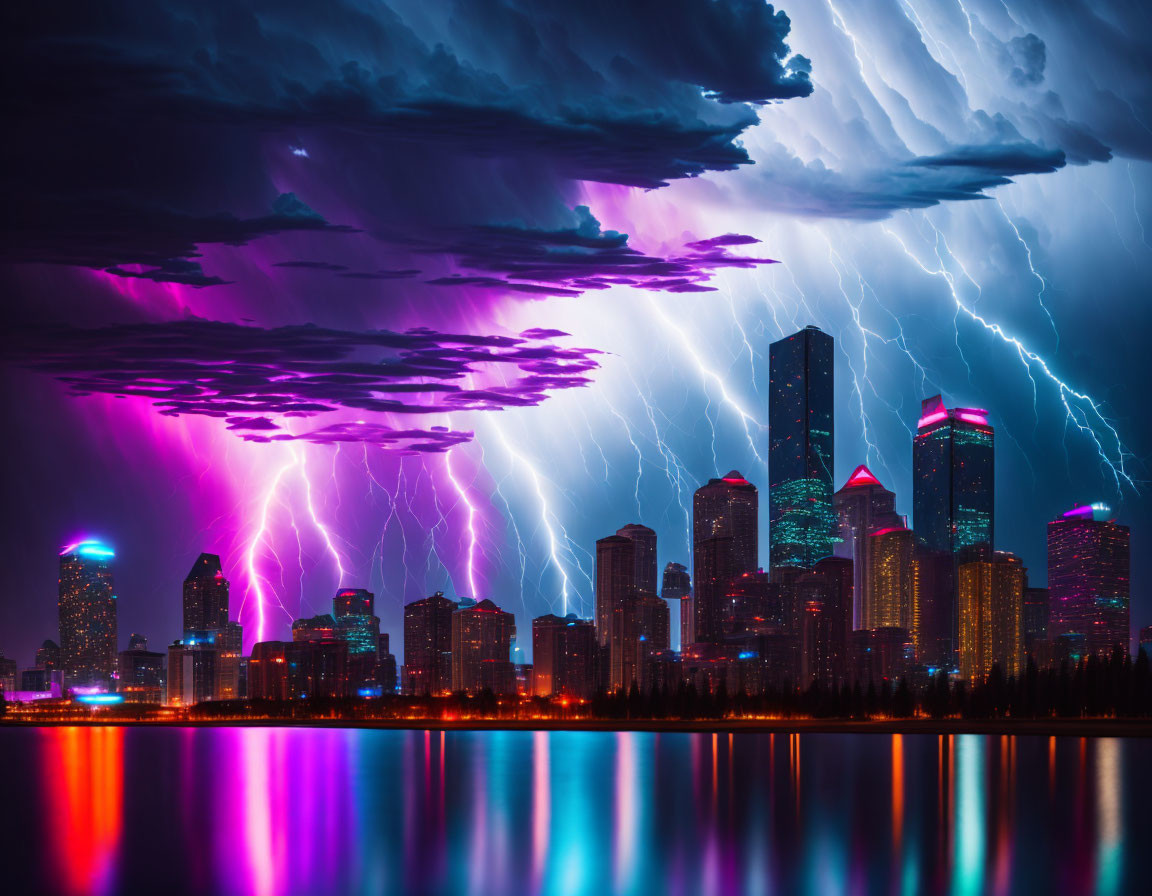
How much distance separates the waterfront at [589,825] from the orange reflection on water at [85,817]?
18cm

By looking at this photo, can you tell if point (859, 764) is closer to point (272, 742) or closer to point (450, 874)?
point (450, 874)

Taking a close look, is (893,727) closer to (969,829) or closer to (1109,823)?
(1109,823)

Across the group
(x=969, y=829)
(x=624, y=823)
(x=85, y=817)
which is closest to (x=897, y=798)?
(x=969, y=829)

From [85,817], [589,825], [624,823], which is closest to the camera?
[589,825]

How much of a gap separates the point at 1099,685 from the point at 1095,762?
77506 mm

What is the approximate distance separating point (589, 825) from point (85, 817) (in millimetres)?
21919

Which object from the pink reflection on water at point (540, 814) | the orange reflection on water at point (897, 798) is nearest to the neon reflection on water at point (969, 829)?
the orange reflection on water at point (897, 798)

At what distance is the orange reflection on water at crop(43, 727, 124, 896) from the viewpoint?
1612 inches

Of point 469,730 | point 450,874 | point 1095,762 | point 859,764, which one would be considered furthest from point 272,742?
Result: point 450,874

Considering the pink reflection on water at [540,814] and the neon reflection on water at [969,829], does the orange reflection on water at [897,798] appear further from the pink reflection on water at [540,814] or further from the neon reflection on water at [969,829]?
the pink reflection on water at [540,814]

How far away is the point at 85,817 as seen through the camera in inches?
2366

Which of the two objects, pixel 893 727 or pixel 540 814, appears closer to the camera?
pixel 540 814

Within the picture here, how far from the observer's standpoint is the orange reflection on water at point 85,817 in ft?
134

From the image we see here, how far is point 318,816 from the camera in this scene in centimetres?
5900
